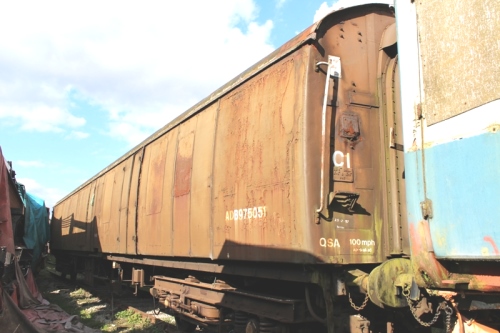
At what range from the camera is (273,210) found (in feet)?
14.5

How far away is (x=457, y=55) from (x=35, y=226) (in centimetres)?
1904

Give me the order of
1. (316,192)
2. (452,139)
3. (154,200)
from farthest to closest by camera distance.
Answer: (154,200), (316,192), (452,139)

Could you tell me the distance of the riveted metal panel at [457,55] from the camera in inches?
99.0

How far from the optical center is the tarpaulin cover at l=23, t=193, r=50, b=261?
16.2m

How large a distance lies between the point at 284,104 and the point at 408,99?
1.55 m

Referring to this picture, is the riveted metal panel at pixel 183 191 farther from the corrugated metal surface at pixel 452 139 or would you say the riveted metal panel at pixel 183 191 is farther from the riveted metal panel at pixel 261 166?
the corrugated metal surface at pixel 452 139

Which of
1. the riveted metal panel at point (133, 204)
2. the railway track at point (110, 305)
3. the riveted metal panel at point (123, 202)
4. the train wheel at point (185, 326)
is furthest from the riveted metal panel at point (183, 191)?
the riveted metal panel at point (123, 202)

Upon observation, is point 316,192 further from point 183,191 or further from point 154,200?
point 154,200

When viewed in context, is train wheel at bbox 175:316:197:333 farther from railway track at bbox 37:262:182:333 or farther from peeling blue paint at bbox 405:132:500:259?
peeling blue paint at bbox 405:132:500:259

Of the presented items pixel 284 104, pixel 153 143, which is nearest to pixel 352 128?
pixel 284 104

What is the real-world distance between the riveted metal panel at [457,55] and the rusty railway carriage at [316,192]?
112 centimetres

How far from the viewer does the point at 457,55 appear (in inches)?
107

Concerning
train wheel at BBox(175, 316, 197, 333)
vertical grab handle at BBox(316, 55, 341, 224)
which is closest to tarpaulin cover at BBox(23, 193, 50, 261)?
train wheel at BBox(175, 316, 197, 333)

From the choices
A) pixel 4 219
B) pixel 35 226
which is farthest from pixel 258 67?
pixel 35 226
